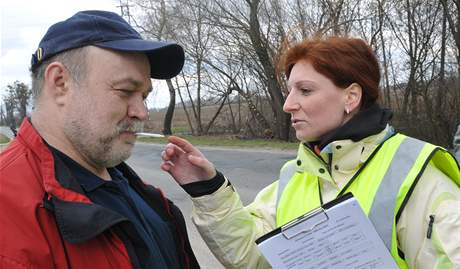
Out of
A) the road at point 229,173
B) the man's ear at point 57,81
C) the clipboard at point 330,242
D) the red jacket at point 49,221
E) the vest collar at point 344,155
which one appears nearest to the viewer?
the red jacket at point 49,221

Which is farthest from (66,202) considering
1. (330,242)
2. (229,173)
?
(229,173)

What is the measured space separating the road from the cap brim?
10.9ft

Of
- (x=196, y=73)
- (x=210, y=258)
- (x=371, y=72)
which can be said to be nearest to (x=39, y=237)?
(x=371, y=72)

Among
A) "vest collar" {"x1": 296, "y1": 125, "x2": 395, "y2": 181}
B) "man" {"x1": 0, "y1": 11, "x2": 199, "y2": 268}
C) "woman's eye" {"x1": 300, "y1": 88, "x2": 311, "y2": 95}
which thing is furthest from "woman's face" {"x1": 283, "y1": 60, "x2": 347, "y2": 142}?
"man" {"x1": 0, "y1": 11, "x2": 199, "y2": 268}

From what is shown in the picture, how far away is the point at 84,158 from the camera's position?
1.54 m

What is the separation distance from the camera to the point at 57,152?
→ 147 cm

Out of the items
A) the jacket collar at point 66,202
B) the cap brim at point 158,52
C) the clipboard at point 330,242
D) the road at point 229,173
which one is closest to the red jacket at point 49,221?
the jacket collar at point 66,202

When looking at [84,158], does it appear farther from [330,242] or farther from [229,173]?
[229,173]

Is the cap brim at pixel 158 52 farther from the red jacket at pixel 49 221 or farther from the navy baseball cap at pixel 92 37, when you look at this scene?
the red jacket at pixel 49 221

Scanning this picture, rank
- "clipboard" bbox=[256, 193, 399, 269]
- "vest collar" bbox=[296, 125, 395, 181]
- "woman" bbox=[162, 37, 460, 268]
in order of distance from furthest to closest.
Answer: "vest collar" bbox=[296, 125, 395, 181], "woman" bbox=[162, 37, 460, 268], "clipboard" bbox=[256, 193, 399, 269]

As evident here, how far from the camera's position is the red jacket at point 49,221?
1.19 m

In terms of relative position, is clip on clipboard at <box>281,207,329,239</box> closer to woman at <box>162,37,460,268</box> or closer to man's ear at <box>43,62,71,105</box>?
woman at <box>162,37,460,268</box>

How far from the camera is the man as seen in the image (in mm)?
1247

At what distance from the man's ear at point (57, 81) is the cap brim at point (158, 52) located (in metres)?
0.13
